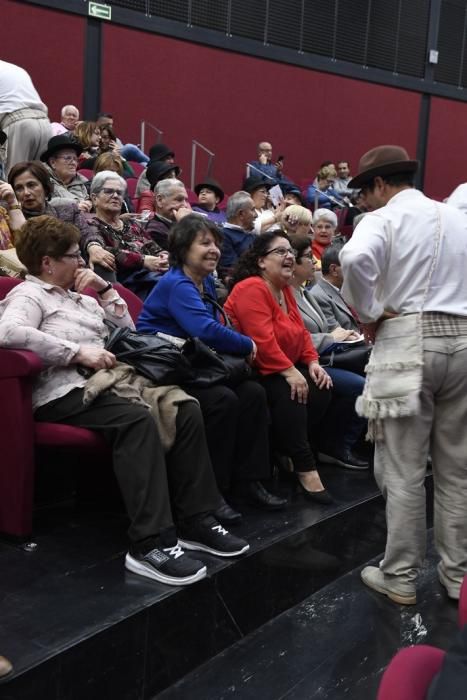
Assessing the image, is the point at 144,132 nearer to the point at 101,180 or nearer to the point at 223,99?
the point at 223,99

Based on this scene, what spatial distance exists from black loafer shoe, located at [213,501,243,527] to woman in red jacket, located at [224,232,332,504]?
449 mm

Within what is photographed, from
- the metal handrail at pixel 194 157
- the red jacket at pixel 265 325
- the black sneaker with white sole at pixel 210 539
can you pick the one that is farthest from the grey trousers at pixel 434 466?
the metal handrail at pixel 194 157

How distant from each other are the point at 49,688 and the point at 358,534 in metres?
1.49

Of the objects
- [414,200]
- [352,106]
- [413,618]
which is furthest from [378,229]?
[352,106]

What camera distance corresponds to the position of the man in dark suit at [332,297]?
12.1ft

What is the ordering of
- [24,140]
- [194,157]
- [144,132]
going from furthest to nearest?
[194,157]
[144,132]
[24,140]

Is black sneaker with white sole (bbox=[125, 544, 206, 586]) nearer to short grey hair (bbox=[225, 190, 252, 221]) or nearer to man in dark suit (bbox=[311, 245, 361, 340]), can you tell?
man in dark suit (bbox=[311, 245, 361, 340])

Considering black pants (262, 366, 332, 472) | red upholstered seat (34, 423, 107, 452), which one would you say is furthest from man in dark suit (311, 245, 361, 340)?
red upholstered seat (34, 423, 107, 452)

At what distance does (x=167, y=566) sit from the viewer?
6.82 feet

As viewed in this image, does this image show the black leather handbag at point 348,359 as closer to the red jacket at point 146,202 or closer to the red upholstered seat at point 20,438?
the red upholstered seat at point 20,438

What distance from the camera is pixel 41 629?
1.77 meters

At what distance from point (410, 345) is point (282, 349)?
2.96 ft

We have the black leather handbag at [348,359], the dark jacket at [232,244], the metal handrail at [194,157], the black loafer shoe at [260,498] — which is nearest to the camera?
the black loafer shoe at [260,498]

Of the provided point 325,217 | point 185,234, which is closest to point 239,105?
point 325,217
